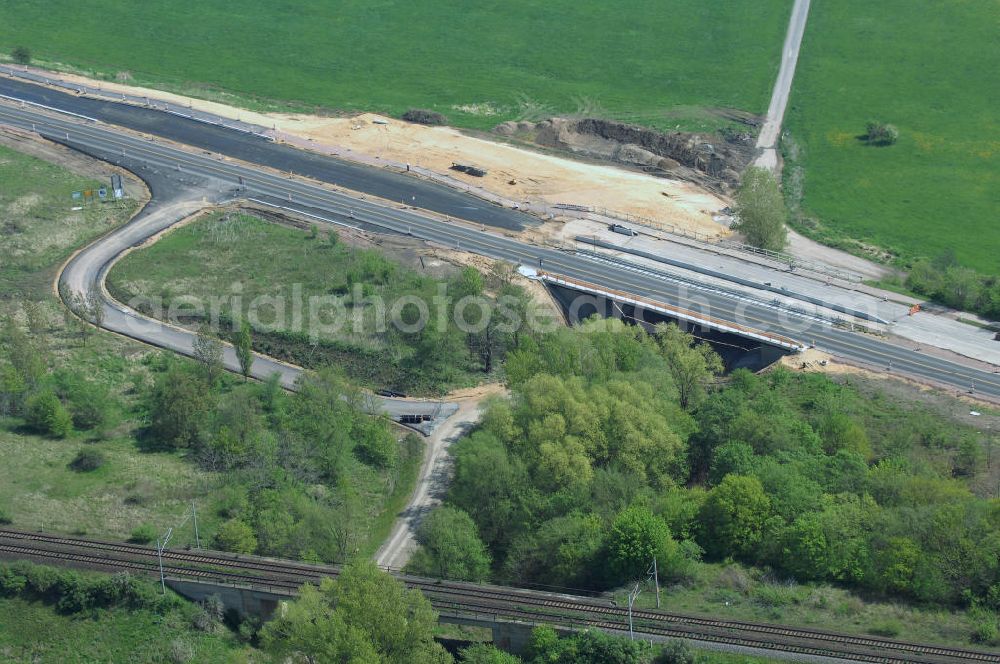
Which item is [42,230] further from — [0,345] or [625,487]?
[625,487]

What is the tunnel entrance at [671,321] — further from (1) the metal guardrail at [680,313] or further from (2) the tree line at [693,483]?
(2) the tree line at [693,483]

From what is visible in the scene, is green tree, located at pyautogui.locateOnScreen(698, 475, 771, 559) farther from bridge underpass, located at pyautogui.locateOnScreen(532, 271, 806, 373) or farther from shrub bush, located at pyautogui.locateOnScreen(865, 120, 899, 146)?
shrub bush, located at pyautogui.locateOnScreen(865, 120, 899, 146)

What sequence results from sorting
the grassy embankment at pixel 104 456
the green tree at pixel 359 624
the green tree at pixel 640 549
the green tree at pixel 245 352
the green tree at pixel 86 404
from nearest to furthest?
the green tree at pixel 359 624 < the green tree at pixel 640 549 < the grassy embankment at pixel 104 456 < the green tree at pixel 86 404 < the green tree at pixel 245 352

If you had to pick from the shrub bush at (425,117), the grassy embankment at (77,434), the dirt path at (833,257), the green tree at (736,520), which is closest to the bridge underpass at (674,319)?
the dirt path at (833,257)

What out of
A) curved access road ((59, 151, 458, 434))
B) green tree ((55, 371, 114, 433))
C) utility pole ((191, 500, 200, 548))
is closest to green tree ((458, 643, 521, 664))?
utility pole ((191, 500, 200, 548))

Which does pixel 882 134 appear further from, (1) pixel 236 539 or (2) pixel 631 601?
(1) pixel 236 539

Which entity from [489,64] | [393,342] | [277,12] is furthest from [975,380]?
[277,12]
